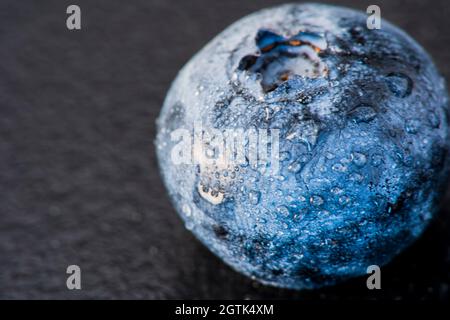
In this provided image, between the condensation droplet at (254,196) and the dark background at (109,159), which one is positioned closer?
the condensation droplet at (254,196)

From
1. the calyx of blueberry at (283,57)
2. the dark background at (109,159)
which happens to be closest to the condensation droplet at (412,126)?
the calyx of blueberry at (283,57)

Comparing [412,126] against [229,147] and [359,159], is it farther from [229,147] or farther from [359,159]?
[229,147]

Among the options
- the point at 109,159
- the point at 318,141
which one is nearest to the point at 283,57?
the point at 318,141

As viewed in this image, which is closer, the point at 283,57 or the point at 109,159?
the point at 283,57

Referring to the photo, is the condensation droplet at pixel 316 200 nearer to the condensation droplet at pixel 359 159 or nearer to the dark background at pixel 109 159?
the condensation droplet at pixel 359 159
